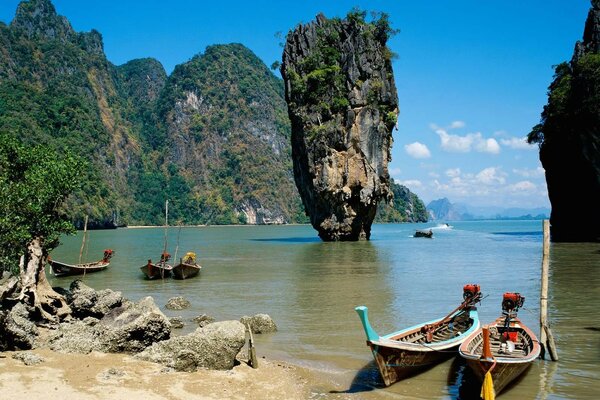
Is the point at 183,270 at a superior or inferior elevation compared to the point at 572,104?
inferior

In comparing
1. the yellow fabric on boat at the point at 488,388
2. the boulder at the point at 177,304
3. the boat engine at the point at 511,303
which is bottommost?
the boulder at the point at 177,304

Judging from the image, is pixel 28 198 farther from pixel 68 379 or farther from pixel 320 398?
pixel 320 398

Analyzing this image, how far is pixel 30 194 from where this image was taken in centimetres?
1270

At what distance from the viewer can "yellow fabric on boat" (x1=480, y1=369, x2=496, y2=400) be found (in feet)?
25.5

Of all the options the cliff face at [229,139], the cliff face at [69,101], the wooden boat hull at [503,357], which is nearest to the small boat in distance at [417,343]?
the wooden boat hull at [503,357]

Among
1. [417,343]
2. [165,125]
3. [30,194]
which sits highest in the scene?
[165,125]

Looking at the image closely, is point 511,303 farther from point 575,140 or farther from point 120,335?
point 575,140

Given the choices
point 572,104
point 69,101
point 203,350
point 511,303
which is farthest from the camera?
point 69,101

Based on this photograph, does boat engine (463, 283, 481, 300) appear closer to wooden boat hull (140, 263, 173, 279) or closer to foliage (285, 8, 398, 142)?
wooden boat hull (140, 263, 173, 279)

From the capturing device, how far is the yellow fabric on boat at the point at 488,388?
7.79 m

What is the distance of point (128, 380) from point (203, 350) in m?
1.40

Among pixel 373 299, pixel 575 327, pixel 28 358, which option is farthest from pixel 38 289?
pixel 575 327

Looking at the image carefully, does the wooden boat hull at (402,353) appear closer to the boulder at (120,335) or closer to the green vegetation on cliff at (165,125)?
the boulder at (120,335)

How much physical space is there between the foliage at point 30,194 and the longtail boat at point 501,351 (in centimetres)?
940
